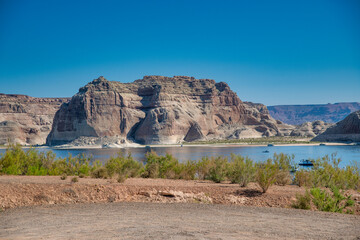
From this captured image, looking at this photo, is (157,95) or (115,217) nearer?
(115,217)

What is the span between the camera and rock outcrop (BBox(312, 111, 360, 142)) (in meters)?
104

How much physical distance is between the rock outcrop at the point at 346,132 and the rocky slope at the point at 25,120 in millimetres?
97089

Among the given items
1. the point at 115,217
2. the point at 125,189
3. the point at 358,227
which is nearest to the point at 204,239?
the point at 115,217

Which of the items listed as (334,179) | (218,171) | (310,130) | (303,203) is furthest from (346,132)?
(303,203)

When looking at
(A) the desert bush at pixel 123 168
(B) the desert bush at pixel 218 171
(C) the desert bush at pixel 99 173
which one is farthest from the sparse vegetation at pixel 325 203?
(C) the desert bush at pixel 99 173

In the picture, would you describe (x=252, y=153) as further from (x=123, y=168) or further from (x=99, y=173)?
(x=99, y=173)

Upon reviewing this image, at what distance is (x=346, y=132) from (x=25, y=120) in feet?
416

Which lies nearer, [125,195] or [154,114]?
[125,195]

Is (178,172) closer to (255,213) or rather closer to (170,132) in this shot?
(255,213)

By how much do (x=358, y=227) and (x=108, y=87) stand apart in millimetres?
121729

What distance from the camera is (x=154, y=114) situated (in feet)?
400

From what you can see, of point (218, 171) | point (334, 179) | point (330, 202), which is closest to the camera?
point (330, 202)

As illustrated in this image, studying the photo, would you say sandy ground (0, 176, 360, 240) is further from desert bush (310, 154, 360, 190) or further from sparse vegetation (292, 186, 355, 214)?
desert bush (310, 154, 360, 190)

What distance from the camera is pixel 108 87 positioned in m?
126
